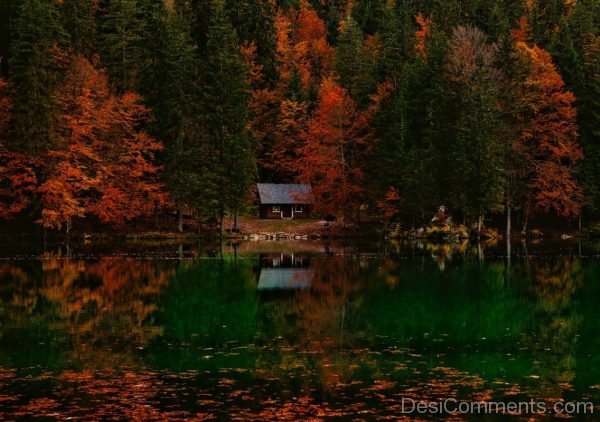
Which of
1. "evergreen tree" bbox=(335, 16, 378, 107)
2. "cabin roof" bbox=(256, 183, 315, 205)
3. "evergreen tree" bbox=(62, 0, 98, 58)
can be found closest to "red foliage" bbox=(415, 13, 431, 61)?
"evergreen tree" bbox=(335, 16, 378, 107)

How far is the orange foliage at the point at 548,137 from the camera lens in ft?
248

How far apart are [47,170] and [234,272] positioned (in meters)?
32.8

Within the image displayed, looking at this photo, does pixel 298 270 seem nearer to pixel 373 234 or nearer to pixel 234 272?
pixel 234 272

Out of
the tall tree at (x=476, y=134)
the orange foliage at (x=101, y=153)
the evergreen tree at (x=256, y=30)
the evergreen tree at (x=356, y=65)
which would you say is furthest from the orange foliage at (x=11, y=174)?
the tall tree at (x=476, y=134)

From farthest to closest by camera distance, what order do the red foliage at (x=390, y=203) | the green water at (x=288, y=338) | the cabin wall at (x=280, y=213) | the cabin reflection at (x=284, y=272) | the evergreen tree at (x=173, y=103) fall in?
the cabin wall at (x=280, y=213) → the red foliage at (x=390, y=203) → the evergreen tree at (x=173, y=103) → the cabin reflection at (x=284, y=272) → the green water at (x=288, y=338)

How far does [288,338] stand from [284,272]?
20.4m

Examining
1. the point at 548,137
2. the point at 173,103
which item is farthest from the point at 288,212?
the point at 548,137

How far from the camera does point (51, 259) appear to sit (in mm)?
Result: 50812

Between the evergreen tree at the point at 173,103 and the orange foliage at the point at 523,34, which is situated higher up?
the orange foliage at the point at 523,34

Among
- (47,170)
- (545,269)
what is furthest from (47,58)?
(545,269)

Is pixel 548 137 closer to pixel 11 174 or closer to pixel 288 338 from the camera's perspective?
pixel 11 174

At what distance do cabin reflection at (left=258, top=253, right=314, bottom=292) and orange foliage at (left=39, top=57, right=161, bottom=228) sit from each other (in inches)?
890

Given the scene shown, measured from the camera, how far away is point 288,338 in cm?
2391

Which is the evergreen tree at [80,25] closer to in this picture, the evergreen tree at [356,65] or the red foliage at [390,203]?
the evergreen tree at [356,65]
